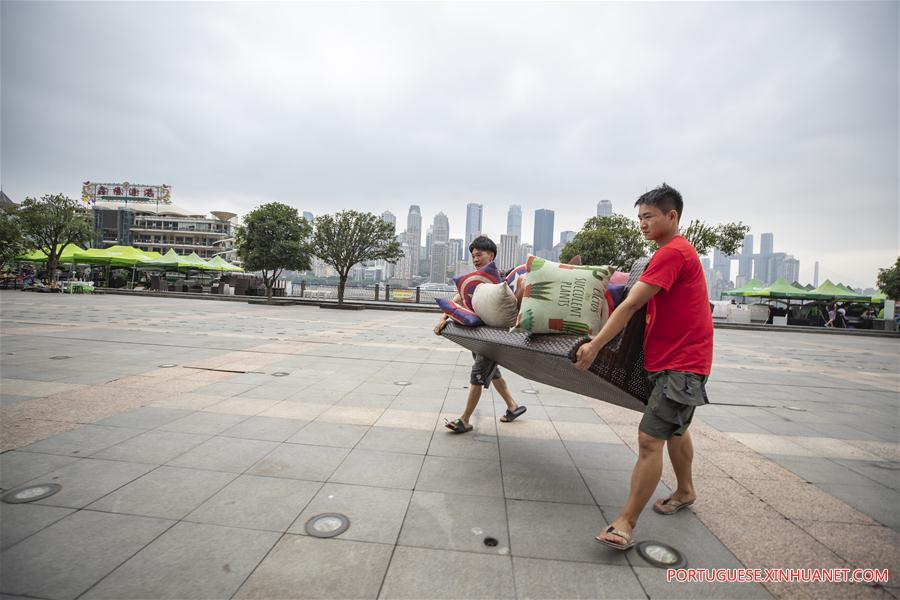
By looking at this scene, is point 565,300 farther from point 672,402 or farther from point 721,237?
point 721,237

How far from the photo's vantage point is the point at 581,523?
7.67ft

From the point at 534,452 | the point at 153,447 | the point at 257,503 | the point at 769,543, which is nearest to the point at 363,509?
the point at 257,503

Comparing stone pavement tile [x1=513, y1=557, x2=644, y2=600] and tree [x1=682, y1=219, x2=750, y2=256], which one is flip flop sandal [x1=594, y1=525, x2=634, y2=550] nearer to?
stone pavement tile [x1=513, y1=557, x2=644, y2=600]

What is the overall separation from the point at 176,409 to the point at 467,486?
3.16 metres

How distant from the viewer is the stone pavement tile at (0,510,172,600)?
1.72 metres

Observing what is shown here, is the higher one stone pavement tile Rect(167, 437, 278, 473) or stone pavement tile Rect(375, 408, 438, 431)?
stone pavement tile Rect(375, 408, 438, 431)

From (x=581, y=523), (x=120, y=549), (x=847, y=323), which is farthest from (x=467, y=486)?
(x=847, y=323)

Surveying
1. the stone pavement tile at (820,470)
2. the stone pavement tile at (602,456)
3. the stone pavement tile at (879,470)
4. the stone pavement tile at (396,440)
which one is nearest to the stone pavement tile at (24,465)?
the stone pavement tile at (396,440)

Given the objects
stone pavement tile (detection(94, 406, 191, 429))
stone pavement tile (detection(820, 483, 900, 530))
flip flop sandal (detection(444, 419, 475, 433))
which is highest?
flip flop sandal (detection(444, 419, 475, 433))

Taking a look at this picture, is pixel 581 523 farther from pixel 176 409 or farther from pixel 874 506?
pixel 176 409

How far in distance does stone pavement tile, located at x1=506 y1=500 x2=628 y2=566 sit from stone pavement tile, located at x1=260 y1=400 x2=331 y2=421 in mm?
2355

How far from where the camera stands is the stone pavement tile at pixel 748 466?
10.3ft

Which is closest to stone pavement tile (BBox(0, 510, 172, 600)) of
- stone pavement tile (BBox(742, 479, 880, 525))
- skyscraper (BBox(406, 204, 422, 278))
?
stone pavement tile (BBox(742, 479, 880, 525))

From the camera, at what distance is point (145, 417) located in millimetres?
3795
